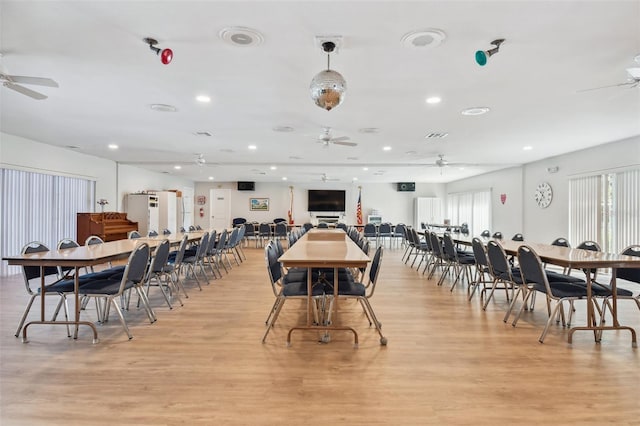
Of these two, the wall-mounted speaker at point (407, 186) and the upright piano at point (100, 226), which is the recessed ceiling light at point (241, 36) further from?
the wall-mounted speaker at point (407, 186)

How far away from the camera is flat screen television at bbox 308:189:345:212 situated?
15039 millimetres

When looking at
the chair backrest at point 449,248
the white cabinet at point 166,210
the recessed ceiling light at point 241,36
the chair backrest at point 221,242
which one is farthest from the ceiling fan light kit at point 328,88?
the white cabinet at point 166,210

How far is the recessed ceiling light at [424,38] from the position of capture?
252cm

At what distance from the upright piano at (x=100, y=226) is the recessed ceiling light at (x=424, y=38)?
26.2ft

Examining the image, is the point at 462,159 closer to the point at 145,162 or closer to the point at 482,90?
the point at 482,90

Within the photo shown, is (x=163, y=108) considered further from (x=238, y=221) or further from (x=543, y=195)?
(x=238, y=221)

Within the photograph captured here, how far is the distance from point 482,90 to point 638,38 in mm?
1307

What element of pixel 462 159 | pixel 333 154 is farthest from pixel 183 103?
pixel 462 159

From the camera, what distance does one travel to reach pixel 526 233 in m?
9.30

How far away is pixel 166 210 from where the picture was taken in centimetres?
1088

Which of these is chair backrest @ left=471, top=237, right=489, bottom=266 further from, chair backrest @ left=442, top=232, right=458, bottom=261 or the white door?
the white door

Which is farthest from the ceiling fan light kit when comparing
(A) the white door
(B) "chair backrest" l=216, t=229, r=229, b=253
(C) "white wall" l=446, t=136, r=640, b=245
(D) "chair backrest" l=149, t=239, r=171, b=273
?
(A) the white door

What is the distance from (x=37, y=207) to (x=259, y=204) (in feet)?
28.5

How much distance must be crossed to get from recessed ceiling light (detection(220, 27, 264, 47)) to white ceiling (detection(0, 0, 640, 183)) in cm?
5
